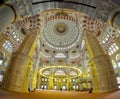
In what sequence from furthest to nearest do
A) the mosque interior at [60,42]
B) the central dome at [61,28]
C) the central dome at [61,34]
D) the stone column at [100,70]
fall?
the central dome at [61,28]
the central dome at [61,34]
the stone column at [100,70]
the mosque interior at [60,42]

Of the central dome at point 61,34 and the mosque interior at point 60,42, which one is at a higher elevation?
the central dome at point 61,34

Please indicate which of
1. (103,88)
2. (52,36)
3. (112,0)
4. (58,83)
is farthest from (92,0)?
(58,83)

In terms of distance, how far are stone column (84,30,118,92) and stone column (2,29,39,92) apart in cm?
687

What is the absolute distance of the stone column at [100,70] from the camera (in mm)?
14422

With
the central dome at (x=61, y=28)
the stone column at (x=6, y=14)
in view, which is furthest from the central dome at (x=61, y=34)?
the stone column at (x=6, y=14)

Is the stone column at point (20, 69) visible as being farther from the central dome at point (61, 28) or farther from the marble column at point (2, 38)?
the central dome at point (61, 28)

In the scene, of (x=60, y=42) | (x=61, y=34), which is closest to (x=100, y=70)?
(x=61, y=34)

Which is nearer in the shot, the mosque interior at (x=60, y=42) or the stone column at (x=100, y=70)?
the mosque interior at (x=60, y=42)

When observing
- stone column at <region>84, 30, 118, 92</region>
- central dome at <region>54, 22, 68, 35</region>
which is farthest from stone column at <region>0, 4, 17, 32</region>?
central dome at <region>54, 22, 68, 35</region>

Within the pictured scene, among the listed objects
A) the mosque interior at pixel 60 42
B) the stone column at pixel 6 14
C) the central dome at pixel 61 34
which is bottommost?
the stone column at pixel 6 14

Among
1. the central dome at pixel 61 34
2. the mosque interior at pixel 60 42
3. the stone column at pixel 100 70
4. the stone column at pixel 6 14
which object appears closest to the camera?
the stone column at pixel 6 14

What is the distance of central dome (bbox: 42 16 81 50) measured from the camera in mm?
31975

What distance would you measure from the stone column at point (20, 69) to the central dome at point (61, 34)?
15.2 m

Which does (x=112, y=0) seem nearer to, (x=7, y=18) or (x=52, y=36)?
(x=7, y=18)
